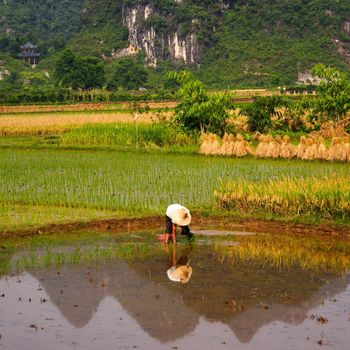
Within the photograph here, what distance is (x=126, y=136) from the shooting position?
1286 inches

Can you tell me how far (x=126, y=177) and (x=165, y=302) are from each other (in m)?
11.2

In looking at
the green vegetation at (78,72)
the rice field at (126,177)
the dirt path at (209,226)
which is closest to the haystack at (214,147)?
the rice field at (126,177)

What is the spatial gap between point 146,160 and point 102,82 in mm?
60046

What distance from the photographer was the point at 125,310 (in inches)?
414

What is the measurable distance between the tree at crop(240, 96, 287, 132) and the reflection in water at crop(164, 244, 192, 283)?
865 inches

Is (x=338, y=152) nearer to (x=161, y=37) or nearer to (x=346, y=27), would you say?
(x=161, y=37)

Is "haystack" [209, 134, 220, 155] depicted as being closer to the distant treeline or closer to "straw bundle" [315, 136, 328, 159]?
"straw bundle" [315, 136, 328, 159]

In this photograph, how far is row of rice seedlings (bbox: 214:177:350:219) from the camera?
15.4 meters

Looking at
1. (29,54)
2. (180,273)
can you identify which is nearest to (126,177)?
(180,273)

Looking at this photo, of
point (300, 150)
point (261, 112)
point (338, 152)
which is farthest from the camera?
point (261, 112)

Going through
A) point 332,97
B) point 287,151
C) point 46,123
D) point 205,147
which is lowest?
point 46,123


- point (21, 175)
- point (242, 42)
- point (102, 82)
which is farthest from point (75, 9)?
point (21, 175)

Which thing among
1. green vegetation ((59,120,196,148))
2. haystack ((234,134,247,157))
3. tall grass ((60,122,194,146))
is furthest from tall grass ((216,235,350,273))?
tall grass ((60,122,194,146))

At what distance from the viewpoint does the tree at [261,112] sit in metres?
35.0
